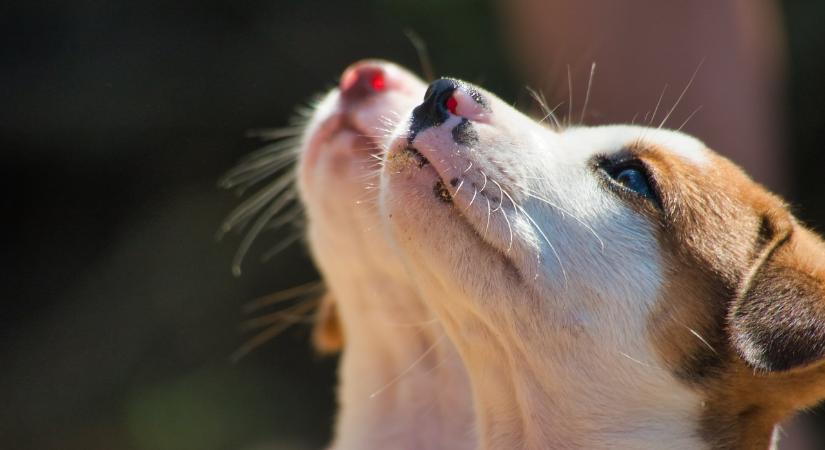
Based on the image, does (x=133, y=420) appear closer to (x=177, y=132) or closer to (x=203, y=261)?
(x=203, y=261)

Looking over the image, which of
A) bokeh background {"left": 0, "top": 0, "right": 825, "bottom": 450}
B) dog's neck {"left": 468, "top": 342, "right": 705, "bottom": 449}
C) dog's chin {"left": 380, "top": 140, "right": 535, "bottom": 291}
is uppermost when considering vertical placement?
dog's chin {"left": 380, "top": 140, "right": 535, "bottom": 291}

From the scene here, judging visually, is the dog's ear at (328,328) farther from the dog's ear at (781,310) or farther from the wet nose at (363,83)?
the dog's ear at (781,310)

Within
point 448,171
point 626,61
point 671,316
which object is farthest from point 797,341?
point 626,61

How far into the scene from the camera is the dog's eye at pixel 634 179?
115 inches

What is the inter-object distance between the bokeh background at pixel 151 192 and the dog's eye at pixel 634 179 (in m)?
3.89

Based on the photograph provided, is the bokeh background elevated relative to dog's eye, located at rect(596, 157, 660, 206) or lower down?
lower down

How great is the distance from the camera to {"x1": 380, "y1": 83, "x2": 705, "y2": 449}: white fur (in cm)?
272

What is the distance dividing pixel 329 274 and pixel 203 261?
3.51 m

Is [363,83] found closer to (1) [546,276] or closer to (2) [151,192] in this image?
(1) [546,276]

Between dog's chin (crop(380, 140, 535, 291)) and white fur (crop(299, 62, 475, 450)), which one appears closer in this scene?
dog's chin (crop(380, 140, 535, 291))

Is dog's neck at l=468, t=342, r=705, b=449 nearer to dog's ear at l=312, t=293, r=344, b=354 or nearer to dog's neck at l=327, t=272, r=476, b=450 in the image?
dog's neck at l=327, t=272, r=476, b=450

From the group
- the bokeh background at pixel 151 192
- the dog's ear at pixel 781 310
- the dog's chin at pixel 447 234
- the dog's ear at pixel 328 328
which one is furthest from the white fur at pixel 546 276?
the bokeh background at pixel 151 192

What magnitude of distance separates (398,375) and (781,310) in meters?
1.51

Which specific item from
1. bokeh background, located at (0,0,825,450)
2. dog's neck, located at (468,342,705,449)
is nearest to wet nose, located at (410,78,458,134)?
dog's neck, located at (468,342,705,449)
